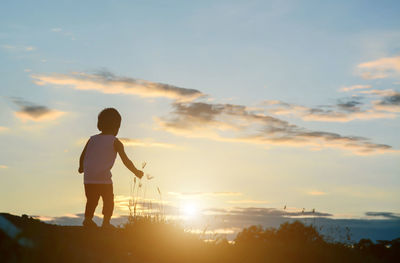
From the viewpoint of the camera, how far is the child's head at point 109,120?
10648mm

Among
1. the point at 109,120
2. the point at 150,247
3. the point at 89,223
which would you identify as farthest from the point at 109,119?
the point at 150,247

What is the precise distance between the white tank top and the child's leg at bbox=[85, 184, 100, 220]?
0.10 m

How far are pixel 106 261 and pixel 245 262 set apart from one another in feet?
9.27

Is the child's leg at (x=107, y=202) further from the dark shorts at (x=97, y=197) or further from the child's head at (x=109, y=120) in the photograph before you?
the child's head at (x=109, y=120)

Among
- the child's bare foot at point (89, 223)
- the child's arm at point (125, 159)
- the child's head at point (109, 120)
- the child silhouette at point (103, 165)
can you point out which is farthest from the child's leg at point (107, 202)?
the child's head at point (109, 120)

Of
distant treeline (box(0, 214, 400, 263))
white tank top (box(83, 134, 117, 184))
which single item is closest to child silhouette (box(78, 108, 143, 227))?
white tank top (box(83, 134, 117, 184))

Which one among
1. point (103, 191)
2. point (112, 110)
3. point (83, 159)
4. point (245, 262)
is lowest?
point (245, 262)

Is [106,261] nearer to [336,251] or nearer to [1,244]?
[1,244]

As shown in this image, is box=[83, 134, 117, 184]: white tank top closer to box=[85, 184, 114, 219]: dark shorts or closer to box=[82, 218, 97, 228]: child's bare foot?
box=[85, 184, 114, 219]: dark shorts

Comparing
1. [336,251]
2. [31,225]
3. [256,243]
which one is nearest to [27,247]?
[31,225]

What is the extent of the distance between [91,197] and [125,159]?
3.30ft

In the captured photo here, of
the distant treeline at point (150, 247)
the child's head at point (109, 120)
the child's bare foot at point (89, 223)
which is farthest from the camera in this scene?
the child's head at point (109, 120)

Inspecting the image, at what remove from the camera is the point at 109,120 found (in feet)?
34.9

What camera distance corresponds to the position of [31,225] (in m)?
8.81
